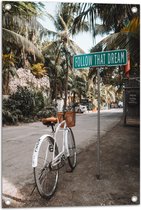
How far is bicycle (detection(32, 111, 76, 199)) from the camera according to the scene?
198 cm

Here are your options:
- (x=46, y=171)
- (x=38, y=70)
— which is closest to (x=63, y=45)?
(x=38, y=70)

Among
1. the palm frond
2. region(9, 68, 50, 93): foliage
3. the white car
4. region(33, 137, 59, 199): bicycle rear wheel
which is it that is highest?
the palm frond

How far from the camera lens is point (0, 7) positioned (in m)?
2.21

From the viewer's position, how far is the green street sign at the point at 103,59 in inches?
91.7

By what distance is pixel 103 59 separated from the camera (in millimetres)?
2371

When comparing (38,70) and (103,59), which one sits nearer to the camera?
(103,59)

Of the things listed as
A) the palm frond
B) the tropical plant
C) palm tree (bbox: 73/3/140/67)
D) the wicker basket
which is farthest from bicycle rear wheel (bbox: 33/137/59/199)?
palm tree (bbox: 73/3/140/67)

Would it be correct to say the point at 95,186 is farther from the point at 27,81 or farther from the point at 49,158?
the point at 27,81

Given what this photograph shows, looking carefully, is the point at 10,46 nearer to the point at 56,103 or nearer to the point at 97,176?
the point at 56,103

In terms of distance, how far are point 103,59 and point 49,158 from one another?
43.4 inches

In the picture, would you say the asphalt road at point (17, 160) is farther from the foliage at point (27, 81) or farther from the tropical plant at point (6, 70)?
the foliage at point (27, 81)

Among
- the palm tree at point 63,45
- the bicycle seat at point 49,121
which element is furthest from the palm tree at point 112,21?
the bicycle seat at point 49,121

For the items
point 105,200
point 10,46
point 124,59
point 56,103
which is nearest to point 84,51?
point 124,59

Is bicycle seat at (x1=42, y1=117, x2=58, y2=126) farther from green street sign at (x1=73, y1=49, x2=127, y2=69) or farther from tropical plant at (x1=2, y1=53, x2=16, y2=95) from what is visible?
green street sign at (x1=73, y1=49, x2=127, y2=69)
